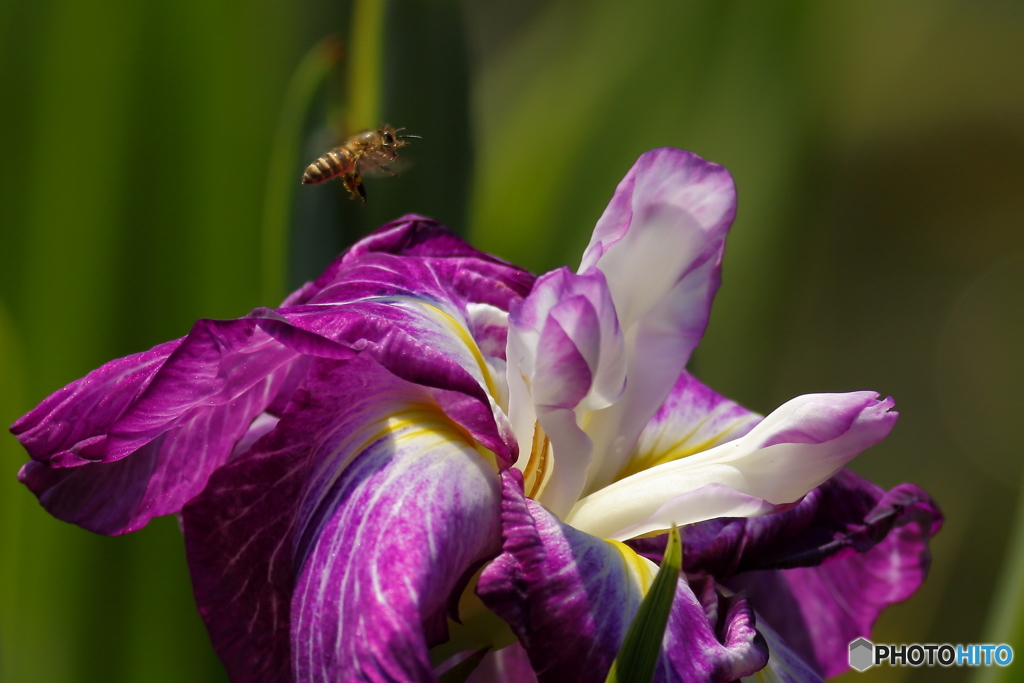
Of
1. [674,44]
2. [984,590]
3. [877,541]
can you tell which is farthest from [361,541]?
[984,590]

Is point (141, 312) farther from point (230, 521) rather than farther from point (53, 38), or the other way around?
point (230, 521)

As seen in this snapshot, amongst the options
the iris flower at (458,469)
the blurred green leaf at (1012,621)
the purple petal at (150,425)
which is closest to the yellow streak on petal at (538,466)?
the iris flower at (458,469)

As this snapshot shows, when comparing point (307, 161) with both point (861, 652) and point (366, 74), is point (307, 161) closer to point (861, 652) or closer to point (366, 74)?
point (366, 74)

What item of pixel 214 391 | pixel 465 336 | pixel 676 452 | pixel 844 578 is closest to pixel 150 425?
pixel 214 391

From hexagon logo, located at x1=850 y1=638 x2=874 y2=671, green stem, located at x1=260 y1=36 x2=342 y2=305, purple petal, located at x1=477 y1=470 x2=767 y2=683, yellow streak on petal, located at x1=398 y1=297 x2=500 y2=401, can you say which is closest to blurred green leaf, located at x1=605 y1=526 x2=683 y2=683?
purple petal, located at x1=477 y1=470 x2=767 y2=683

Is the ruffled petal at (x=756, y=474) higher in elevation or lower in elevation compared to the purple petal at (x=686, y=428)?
higher

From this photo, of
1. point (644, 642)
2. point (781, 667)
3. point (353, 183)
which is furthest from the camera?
point (353, 183)

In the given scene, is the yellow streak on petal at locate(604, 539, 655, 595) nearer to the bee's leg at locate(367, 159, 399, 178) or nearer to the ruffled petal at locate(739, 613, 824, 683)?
the ruffled petal at locate(739, 613, 824, 683)

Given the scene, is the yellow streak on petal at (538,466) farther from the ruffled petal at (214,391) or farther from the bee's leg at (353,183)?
the bee's leg at (353,183)
